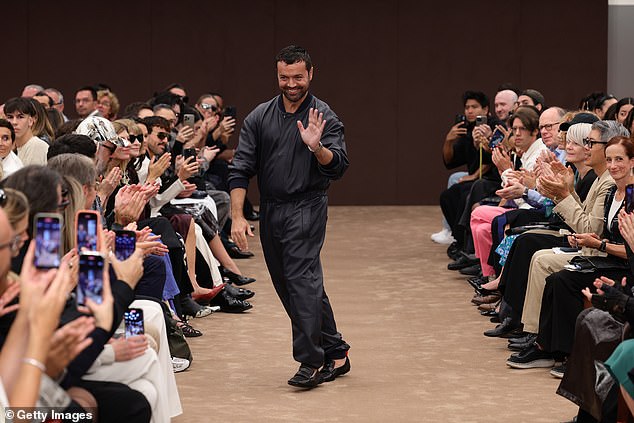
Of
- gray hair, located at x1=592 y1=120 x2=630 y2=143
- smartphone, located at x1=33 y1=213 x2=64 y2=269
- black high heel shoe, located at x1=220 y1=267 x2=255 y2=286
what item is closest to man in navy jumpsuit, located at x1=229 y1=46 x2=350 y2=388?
gray hair, located at x1=592 y1=120 x2=630 y2=143

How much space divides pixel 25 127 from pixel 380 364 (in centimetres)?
290

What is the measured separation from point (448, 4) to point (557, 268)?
308 inches

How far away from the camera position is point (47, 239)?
9.84 ft

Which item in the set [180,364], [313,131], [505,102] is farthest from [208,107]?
[313,131]

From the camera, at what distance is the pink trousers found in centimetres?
754

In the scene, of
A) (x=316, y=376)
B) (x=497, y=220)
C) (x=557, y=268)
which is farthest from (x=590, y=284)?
(x=497, y=220)

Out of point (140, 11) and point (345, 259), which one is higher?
point (140, 11)

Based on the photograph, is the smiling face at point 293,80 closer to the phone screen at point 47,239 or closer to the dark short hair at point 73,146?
the dark short hair at point 73,146

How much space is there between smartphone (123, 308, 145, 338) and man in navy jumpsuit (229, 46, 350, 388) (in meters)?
1.49

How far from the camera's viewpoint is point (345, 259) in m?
9.27

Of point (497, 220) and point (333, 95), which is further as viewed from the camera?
point (333, 95)

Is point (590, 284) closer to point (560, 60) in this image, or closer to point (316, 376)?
point (316, 376)

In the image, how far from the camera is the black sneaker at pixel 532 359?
18.6ft

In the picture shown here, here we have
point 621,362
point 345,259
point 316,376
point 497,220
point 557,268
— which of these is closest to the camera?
point 621,362
